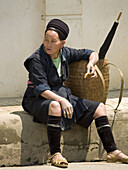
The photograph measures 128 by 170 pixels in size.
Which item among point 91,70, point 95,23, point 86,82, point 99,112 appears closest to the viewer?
point 99,112

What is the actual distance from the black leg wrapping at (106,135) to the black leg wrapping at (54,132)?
48 centimetres

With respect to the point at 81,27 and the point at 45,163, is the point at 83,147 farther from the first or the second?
the point at 81,27

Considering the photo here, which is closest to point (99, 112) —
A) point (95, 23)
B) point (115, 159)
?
point (115, 159)

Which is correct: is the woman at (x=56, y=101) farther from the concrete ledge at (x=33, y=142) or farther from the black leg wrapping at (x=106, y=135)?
the concrete ledge at (x=33, y=142)

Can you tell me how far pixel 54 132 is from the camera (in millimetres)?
4355

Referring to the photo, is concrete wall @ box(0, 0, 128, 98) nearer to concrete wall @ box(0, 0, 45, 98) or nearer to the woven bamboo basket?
concrete wall @ box(0, 0, 45, 98)

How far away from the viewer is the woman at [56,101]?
437 cm

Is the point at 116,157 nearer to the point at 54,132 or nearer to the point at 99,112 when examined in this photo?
the point at 99,112

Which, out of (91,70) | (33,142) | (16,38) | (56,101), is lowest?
(33,142)

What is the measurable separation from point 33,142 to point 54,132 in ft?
1.35

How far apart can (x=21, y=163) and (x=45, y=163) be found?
275mm

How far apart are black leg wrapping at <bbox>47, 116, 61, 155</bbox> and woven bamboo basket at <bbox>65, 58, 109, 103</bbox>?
732 millimetres

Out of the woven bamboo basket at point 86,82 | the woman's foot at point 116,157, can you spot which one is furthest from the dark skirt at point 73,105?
the woman's foot at point 116,157

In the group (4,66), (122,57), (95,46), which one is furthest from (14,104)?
(122,57)
